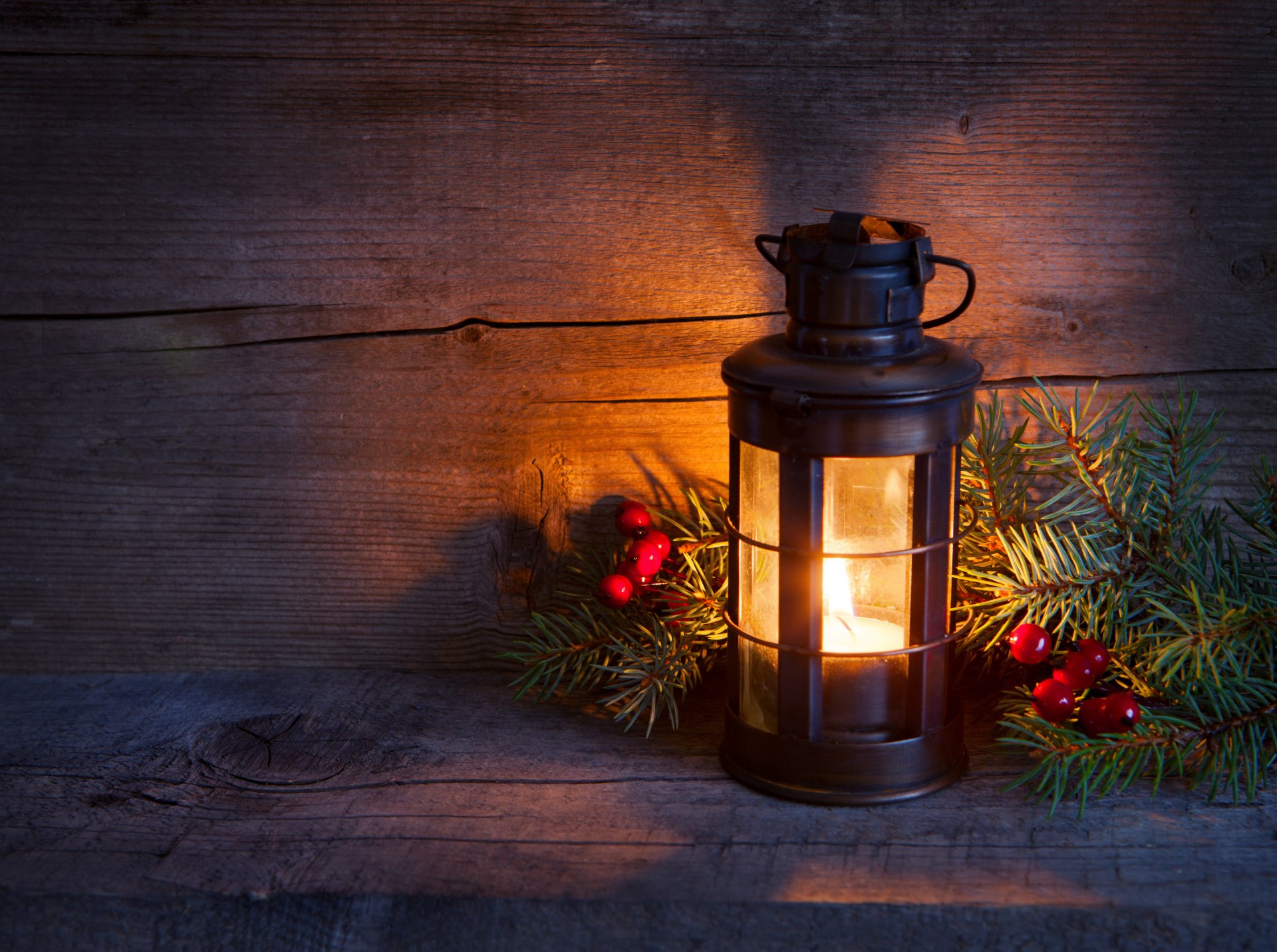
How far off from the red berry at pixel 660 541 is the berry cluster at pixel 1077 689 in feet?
1.13

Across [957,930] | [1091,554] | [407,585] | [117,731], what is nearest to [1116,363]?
[1091,554]

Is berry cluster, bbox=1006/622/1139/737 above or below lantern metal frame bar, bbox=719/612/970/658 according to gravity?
below

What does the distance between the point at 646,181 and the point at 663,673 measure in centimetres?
50

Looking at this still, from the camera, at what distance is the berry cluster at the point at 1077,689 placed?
107 centimetres

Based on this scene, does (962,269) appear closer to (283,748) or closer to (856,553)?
(856,553)

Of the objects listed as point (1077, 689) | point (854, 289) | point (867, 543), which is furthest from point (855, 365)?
point (1077, 689)

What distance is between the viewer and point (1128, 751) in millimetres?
1073

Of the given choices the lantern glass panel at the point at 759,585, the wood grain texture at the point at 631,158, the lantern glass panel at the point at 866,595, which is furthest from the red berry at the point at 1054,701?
the wood grain texture at the point at 631,158

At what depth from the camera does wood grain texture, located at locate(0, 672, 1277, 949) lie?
0.92 metres

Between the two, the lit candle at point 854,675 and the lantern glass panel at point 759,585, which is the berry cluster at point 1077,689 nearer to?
the lit candle at point 854,675

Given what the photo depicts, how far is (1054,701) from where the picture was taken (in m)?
Answer: 1.09

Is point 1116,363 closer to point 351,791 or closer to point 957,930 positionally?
point 957,930

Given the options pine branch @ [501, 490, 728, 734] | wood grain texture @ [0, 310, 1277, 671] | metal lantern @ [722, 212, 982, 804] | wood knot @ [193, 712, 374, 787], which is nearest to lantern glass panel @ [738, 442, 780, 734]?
metal lantern @ [722, 212, 982, 804]

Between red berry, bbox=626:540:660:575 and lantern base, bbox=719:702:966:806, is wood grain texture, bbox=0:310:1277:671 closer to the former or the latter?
red berry, bbox=626:540:660:575
